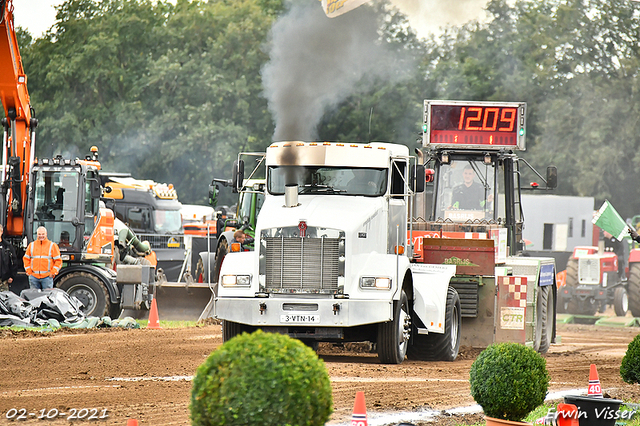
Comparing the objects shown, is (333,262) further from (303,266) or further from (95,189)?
(95,189)

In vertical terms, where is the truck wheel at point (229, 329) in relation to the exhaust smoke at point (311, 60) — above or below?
below

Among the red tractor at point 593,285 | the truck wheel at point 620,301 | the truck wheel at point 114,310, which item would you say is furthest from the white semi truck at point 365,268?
the red tractor at point 593,285

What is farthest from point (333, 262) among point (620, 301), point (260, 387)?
point (620, 301)

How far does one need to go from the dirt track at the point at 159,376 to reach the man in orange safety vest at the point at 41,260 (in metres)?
1.64

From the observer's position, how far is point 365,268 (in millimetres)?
12266

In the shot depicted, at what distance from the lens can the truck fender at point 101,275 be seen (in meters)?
19.8

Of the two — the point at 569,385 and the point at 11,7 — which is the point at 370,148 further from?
the point at 11,7

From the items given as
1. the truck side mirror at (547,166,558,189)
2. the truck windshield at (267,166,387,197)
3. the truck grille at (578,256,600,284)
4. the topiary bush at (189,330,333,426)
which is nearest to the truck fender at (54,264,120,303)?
the truck windshield at (267,166,387,197)

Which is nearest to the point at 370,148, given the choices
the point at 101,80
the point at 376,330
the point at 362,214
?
the point at 362,214

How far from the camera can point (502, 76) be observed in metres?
43.1

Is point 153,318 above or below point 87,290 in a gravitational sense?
below

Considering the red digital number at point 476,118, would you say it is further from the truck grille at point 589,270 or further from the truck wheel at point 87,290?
the truck grille at point 589,270

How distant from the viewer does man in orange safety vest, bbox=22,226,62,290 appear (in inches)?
720

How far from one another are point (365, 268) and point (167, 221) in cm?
2406
